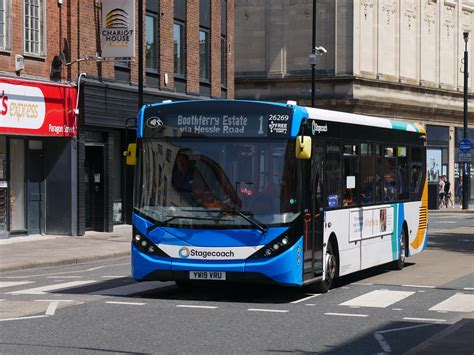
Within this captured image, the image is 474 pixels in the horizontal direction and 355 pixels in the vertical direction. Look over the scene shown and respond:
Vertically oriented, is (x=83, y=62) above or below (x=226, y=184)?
above

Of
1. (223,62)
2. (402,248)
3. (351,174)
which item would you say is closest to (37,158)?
(402,248)

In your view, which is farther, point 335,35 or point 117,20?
point 335,35

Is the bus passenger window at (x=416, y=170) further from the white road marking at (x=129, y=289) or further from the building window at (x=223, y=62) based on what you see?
the building window at (x=223, y=62)

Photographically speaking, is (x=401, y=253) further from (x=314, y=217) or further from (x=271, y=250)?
(x=271, y=250)

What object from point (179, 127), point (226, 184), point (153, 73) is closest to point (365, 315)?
point (226, 184)

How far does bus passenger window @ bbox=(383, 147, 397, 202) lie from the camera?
20.2m

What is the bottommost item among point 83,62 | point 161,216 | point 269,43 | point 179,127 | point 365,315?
point 365,315

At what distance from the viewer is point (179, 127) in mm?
15984

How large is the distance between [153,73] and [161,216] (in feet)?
70.8

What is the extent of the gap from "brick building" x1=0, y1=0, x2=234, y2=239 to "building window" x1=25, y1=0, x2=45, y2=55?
0.09 feet

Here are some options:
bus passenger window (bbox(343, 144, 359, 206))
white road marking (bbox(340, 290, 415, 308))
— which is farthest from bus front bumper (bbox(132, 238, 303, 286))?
bus passenger window (bbox(343, 144, 359, 206))

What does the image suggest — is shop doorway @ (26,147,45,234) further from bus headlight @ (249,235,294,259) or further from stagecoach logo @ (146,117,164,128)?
bus headlight @ (249,235,294,259)

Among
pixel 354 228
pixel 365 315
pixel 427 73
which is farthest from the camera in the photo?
pixel 427 73

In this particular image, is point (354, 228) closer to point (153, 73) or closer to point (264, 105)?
point (264, 105)
